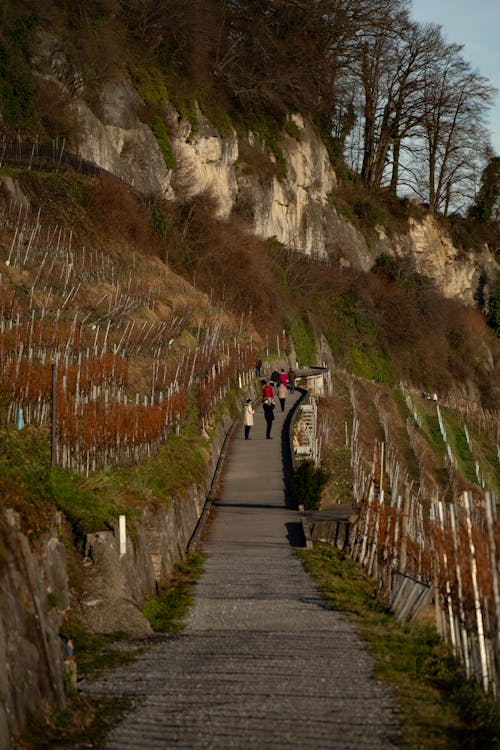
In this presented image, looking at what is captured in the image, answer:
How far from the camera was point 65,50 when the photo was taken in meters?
50.3

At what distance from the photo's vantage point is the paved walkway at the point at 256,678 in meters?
9.57

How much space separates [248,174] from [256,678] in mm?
56087

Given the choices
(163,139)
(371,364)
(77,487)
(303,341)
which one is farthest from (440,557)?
(371,364)

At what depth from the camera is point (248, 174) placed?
65625mm

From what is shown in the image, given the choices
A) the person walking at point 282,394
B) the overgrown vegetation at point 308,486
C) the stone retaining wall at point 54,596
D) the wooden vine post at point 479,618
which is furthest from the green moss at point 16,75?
the wooden vine post at point 479,618

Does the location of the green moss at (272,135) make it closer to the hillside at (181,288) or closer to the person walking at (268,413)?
the hillside at (181,288)

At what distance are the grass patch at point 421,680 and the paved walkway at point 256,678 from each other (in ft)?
0.66

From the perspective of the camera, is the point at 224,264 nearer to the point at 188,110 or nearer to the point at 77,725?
the point at 188,110

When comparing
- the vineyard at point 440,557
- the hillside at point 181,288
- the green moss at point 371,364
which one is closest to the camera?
the vineyard at point 440,557

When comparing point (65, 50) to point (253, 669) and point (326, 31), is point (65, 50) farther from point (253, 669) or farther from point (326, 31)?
point (253, 669)

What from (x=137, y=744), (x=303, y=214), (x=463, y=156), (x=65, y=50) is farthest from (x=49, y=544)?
(x=463, y=156)

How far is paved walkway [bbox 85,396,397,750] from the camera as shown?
9570mm

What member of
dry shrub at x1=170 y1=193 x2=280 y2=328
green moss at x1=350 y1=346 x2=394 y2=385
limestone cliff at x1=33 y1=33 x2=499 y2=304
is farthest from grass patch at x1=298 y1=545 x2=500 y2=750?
green moss at x1=350 y1=346 x2=394 y2=385

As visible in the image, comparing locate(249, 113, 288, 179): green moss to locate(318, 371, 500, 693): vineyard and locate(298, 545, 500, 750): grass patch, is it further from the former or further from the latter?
locate(298, 545, 500, 750): grass patch
